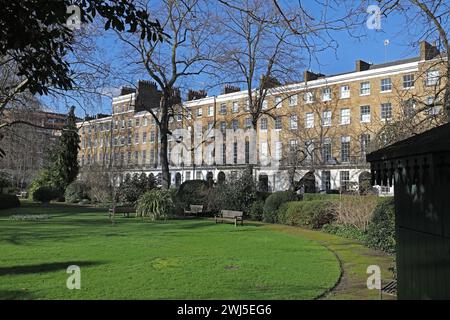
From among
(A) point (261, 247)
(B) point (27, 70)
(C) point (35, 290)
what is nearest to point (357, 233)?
(A) point (261, 247)

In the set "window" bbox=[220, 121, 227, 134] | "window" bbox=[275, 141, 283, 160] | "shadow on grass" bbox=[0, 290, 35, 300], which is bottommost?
"shadow on grass" bbox=[0, 290, 35, 300]

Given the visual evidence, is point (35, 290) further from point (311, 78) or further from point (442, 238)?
point (311, 78)

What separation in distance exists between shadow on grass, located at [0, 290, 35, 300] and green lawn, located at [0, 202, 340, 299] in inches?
0.6

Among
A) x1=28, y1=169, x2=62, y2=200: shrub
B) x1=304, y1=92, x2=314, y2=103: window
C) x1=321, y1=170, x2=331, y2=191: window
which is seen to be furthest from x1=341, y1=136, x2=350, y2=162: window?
x1=28, y1=169, x2=62, y2=200: shrub

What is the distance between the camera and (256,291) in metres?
8.20

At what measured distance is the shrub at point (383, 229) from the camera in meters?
14.1

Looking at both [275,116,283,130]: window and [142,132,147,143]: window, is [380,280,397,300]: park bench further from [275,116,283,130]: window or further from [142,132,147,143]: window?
[142,132,147,143]: window

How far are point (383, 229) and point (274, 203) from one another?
11.2 metres

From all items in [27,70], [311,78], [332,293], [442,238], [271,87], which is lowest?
[332,293]

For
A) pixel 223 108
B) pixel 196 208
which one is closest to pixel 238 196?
pixel 196 208

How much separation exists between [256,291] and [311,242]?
837cm

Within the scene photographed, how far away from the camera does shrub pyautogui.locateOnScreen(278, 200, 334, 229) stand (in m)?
21.4

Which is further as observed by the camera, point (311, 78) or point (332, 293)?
point (311, 78)
